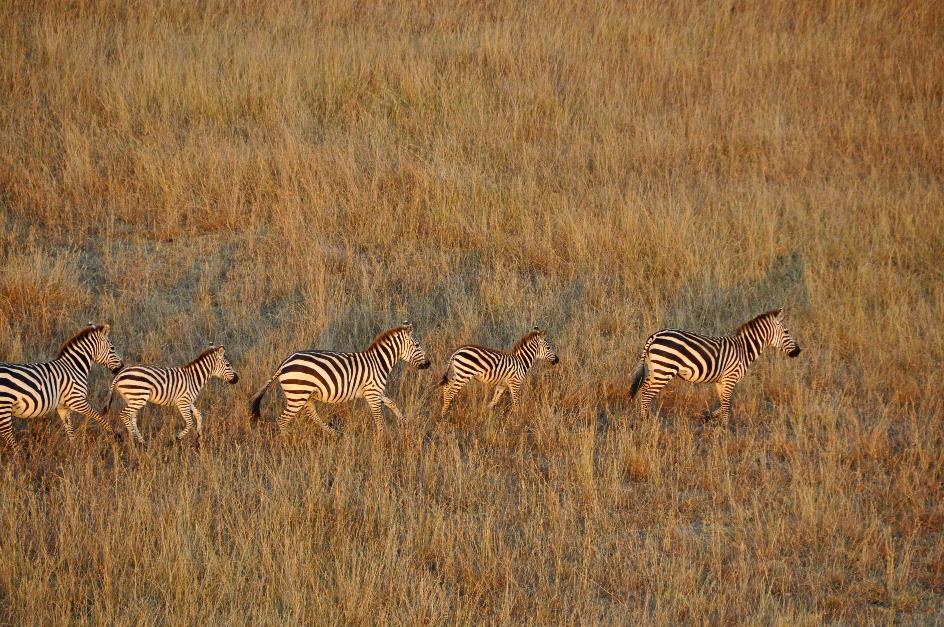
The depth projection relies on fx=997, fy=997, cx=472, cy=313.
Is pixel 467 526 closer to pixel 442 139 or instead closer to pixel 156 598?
pixel 156 598

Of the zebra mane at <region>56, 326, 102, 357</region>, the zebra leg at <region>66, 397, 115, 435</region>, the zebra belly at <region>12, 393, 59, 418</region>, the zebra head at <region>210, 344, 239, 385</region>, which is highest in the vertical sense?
the zebra mane at <region>56, 326, 102, 357</region>

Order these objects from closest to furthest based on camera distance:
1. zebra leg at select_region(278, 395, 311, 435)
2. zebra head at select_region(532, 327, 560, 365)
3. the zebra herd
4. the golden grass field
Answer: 1. the golden grass field
2. the zebra herd
3. zebra leg at select_region(278, 395, 311, 435)
4. zebra head at select_region(532, 327, 560, 365)

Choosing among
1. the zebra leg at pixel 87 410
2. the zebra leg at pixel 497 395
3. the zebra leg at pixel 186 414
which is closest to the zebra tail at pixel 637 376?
the zebra leg at pixel 497 395

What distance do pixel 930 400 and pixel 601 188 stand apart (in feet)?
17.4

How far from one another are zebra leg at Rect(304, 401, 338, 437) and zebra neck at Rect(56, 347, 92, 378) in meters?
1.81

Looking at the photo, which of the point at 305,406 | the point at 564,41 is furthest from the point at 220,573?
the point at 564,41

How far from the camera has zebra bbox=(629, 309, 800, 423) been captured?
8.48 meters

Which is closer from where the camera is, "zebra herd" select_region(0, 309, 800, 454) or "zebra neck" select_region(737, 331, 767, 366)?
"zebra herd" select_region(0, 309, 800, 454)

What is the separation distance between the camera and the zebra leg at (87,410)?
7.81m

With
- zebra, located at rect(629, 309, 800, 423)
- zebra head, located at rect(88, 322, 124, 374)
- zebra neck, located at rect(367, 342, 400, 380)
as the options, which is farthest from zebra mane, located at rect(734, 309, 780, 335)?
zebra head, located at rect(88, 322, 124, 374)

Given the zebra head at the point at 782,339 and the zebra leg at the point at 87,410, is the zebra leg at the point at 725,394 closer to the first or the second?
the zebra head at the point at 782,339

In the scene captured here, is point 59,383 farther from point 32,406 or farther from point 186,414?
point 186,414

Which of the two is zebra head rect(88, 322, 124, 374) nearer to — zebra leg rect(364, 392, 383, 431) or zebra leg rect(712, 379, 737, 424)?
zebra leg rect(364, 392, 383, 431)

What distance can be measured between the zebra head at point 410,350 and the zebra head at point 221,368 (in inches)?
56.2
